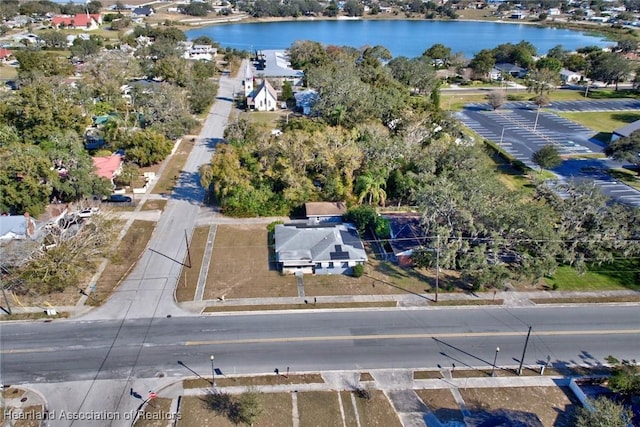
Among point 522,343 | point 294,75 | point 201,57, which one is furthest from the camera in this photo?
point 201,57

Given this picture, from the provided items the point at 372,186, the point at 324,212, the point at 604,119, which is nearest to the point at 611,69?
the point at 604,119

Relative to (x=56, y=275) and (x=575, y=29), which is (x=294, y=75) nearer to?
(x=56, y=275)

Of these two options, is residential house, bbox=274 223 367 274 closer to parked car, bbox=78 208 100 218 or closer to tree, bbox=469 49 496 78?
parked car, bbox=78 208 100 218

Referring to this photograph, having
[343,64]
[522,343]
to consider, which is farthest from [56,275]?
[343,64]

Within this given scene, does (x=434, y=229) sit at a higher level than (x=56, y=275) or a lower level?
higher

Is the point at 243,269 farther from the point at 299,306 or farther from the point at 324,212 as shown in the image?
the point at 324,212

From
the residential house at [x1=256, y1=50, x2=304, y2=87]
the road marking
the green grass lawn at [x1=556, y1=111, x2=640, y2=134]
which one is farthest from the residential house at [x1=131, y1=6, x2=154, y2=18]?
the road marking
